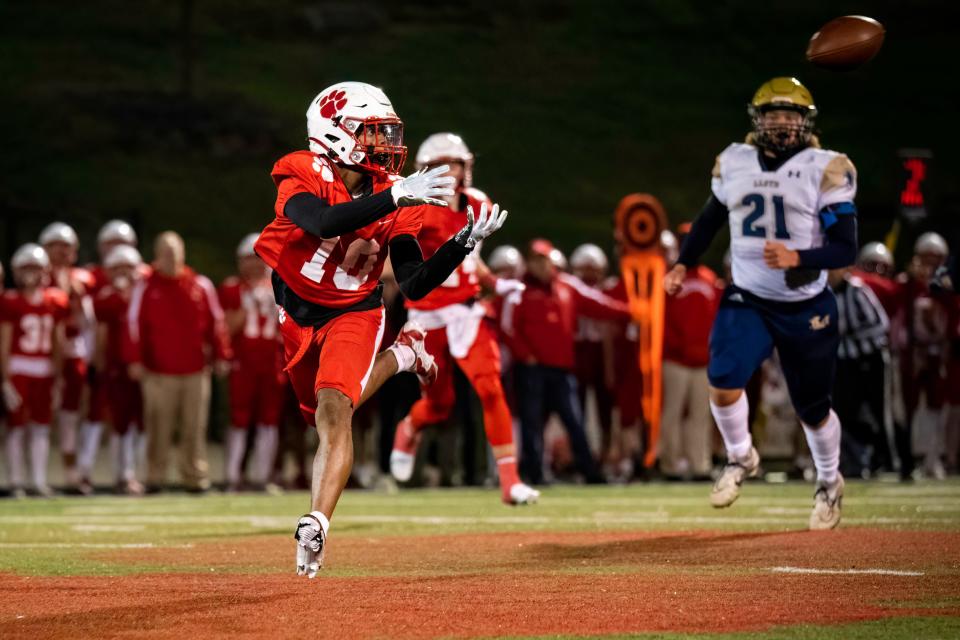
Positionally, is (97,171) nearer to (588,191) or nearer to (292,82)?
(292,82)

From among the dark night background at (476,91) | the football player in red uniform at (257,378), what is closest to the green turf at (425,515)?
the football player in red uniform at (257,378)

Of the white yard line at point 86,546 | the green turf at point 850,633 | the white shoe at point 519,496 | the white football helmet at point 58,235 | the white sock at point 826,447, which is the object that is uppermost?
the white football helmet at point 58,235

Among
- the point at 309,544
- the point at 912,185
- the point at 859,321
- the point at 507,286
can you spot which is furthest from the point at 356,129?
the point at 912,185

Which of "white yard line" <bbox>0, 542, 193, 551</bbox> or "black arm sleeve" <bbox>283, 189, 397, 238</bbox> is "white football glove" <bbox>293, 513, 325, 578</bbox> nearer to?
"black arm sleeve" <bbox>283, 189, 397, 238</bbox>

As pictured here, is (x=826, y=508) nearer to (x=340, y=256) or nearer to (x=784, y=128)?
(x=784, y=128)

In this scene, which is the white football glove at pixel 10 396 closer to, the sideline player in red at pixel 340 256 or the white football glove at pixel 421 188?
the sideline player in red at pixel 340 256

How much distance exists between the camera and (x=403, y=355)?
7316 millimetres

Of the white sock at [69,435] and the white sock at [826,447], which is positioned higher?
the white sock at [69,435]

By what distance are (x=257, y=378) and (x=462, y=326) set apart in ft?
Answer: 14.8

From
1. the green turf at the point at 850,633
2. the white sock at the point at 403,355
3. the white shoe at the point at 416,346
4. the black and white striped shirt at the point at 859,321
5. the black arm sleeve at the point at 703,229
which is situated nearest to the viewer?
the green turf at the point at 850,633

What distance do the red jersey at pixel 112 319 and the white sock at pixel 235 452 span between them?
1151mm

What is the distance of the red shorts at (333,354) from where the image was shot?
6266mm

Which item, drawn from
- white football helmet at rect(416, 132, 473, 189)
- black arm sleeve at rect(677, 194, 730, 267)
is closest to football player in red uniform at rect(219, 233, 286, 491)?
white football helmet at rect(416, 132, 473, 189)

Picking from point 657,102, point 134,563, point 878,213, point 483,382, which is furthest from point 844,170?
point 657,102
